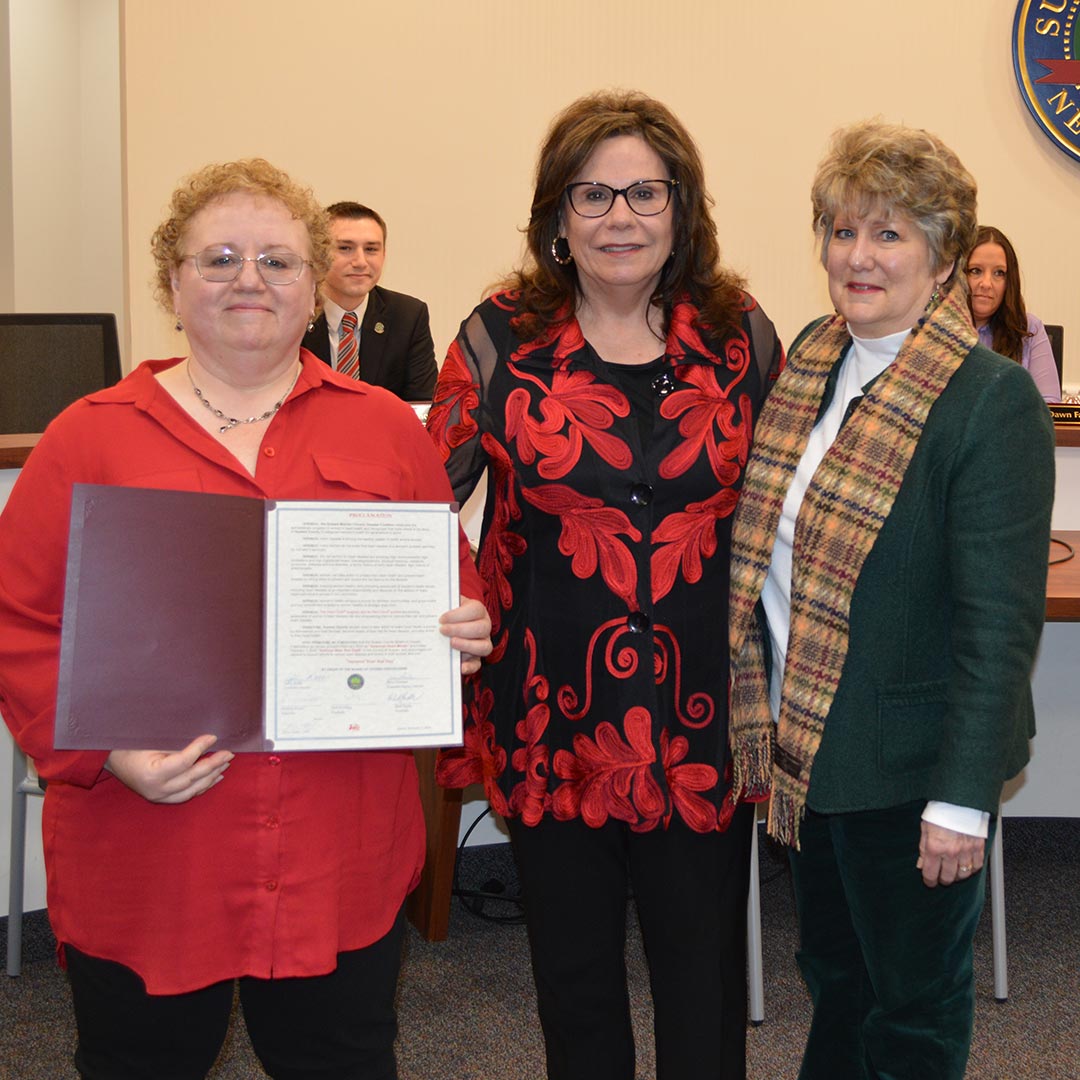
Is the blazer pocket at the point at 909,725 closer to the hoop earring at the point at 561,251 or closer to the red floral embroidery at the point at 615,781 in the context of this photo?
the red floral embroidery at the point at 615,781

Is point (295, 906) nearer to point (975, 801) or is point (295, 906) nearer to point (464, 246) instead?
point (975, 801)

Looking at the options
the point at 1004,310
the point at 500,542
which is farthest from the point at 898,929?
the point at 1004,310

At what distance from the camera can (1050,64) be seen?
18.1ft

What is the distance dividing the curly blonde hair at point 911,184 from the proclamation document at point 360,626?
0.67 metres

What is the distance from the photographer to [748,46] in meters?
5.38

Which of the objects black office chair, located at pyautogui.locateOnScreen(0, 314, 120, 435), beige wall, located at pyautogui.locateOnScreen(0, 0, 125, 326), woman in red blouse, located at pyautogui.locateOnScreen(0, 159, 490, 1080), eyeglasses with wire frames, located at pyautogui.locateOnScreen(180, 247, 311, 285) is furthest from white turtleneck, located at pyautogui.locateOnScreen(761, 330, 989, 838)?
beige wall, located at pyautogui.locateOnScreen(0, 0, 125, 326)

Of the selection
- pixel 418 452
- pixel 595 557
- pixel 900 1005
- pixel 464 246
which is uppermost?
pixel 464 246

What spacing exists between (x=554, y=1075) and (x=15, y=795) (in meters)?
1.51

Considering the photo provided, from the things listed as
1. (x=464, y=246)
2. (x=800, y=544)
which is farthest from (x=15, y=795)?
(x=464, y=246)

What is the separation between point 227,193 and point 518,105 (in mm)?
4028

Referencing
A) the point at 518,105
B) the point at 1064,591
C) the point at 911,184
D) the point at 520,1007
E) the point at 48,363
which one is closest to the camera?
the point at 911,184

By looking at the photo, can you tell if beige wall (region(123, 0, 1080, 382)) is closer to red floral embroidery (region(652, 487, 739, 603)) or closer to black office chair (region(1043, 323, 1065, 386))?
black office chair (region(1043, 323, 1065, 386))

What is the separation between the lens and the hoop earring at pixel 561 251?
1.79 m

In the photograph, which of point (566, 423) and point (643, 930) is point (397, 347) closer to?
point (566, 423)
